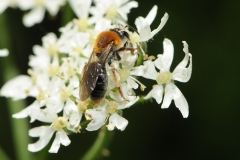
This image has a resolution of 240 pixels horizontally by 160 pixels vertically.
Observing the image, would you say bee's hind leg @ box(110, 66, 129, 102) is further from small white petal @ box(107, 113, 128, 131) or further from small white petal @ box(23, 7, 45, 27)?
small white petal @ box(23, 7, 45, 27)

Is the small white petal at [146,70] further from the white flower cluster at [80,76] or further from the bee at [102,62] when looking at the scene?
the bee at [102,62]

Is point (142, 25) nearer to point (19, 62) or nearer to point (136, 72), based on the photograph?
point (136, 72)

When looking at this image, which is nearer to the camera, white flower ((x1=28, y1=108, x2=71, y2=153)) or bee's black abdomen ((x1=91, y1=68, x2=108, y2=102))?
bee's black abdomen ((x1=91, y1=68, x2=108, y2=102))

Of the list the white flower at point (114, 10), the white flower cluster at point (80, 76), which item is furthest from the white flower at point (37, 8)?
the white flower at point (114, 10)

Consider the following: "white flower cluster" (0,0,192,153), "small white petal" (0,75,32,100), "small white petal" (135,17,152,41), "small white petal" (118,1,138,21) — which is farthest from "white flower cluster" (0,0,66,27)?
"small white petal" (135,17,152,41)

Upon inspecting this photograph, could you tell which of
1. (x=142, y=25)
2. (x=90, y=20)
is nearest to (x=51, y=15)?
(x=90, y=20)

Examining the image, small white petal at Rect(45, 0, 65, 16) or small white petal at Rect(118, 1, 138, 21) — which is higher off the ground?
small white petal at Rect(118, 1, 138, 21)

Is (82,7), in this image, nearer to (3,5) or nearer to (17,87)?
(17,87)
